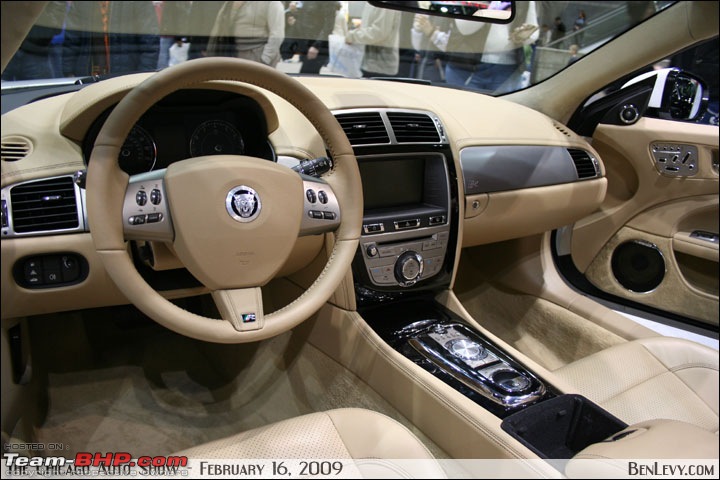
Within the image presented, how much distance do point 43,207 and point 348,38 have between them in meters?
2.82

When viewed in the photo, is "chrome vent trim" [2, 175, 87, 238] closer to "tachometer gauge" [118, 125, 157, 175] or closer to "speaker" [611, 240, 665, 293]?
"tachometer gauge" [118, 125, 157, 175]

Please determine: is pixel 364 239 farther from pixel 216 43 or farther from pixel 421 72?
pixel 421 72

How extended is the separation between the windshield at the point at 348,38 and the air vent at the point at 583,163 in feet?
1.18

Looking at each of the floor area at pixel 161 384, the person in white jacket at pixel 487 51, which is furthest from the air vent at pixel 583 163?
the floor area at pixel 161 384

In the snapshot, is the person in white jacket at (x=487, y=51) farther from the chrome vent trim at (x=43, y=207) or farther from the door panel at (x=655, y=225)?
the chrome vent trim at (x=43, y=207)

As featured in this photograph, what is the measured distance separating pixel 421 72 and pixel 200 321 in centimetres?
337

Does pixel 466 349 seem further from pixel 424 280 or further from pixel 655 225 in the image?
pixel 655 225

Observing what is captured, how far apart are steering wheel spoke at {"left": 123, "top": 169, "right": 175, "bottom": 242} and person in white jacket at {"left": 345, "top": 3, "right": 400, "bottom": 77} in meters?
2.61

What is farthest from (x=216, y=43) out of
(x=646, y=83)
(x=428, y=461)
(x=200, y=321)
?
(x=428, y=461)

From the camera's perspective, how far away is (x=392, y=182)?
181 cm

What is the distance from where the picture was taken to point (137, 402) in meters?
1.99

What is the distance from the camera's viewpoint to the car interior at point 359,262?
3.77ft

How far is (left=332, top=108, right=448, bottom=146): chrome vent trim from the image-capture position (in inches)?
66.5

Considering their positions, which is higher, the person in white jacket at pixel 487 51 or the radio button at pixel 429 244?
the person in white jacket at pixel 487 51
